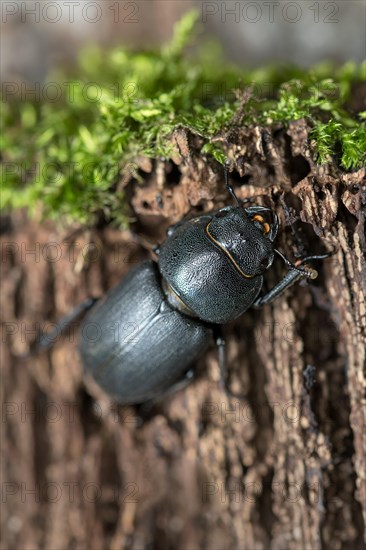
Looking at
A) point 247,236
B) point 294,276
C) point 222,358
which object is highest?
point 247,236

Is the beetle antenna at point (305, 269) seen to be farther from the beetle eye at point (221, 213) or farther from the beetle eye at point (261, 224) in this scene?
the beetle eye at point (221, 213)

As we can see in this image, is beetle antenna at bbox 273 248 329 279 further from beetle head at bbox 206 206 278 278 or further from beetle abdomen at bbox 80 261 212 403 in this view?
beetle abdomen at bbox 80 261 212 403

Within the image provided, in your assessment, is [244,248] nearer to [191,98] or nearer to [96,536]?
[191,98]

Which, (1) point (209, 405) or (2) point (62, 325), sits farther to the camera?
(2) point (62, 325)

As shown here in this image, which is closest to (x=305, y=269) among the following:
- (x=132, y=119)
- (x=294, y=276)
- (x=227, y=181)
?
(x=294, y=276)

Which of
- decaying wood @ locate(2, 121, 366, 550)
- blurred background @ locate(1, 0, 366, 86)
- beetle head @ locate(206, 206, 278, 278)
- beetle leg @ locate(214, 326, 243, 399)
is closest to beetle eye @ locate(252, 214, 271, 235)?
beetle head @ locate(206, 206, 278, 278)

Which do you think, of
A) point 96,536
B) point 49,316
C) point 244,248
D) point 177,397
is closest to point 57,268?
point 49,316

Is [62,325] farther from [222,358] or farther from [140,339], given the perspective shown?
[222,358]
